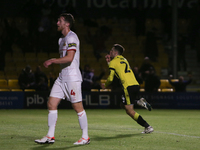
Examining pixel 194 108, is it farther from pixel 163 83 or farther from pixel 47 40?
pixel 47 40

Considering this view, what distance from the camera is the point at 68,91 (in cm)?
689

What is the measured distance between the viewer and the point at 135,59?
20.9 metres

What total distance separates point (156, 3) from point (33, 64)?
8582mm

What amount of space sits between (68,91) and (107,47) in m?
15.1

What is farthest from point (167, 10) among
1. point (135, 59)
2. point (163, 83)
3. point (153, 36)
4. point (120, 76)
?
point (120, 76)

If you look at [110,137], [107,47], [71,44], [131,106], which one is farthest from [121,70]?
[107,47]

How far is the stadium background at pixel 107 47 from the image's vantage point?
1681 centimetres

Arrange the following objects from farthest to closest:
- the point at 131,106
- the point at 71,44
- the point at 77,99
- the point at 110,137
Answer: the point at 131,106 < the point at 110,137 < the point at 77,99 < the point at 71,44

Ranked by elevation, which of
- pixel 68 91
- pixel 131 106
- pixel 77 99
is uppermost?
pixel 68 91

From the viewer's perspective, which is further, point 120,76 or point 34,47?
point 34,47

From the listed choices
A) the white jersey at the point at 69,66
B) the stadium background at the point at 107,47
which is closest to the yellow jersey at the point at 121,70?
the white jersey at the point at 69,66

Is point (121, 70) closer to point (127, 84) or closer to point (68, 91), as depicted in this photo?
point (127, 84)

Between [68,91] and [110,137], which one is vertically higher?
[68,91]

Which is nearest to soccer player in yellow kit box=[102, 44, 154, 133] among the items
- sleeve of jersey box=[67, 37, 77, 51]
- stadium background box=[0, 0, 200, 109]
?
sleeve of jersey box=[67, 37, 77, 51]
